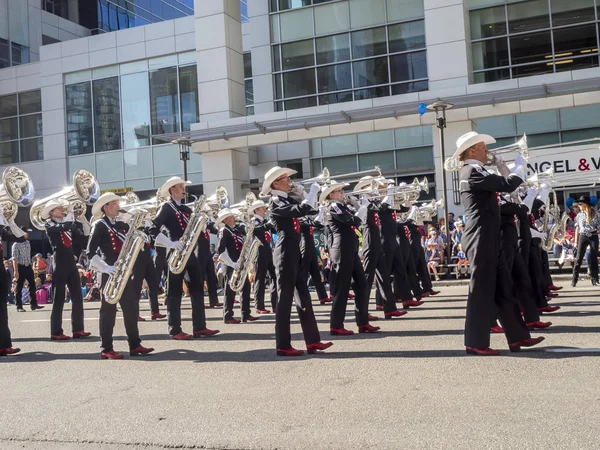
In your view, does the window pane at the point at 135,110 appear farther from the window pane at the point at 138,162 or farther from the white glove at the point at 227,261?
the white glove at the point at 227,261

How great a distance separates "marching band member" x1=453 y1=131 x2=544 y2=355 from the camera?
22.1 feet

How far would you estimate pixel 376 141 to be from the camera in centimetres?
2516

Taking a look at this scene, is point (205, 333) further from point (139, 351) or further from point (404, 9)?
point (404, 9)

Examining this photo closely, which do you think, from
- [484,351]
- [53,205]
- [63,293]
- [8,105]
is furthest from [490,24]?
[8,105]

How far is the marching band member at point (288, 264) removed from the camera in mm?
7703

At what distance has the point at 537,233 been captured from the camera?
10359mm

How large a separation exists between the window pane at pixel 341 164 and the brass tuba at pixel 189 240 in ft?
52.7

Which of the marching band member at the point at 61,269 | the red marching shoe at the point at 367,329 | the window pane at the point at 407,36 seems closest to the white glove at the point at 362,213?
the red marching shoe at the point at 367,329

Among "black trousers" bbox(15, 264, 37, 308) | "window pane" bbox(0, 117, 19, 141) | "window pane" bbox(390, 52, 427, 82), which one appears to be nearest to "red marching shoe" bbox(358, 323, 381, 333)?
"black trousers" bbox(15, 264, 37, 308)

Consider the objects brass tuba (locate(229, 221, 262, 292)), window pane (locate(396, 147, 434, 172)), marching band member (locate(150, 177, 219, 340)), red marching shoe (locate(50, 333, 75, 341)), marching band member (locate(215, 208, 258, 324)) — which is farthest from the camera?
window pane (locate(396, 147, 434, 172))

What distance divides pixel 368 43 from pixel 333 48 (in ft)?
3.99

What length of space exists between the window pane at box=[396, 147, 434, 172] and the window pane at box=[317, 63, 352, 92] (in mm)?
2856

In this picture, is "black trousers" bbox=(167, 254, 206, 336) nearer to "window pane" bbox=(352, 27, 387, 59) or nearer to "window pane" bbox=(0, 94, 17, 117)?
"window pane" bbox=(352, 27, 387, 59)

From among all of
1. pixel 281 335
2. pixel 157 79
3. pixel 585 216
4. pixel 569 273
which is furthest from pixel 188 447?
pixel 157 79
